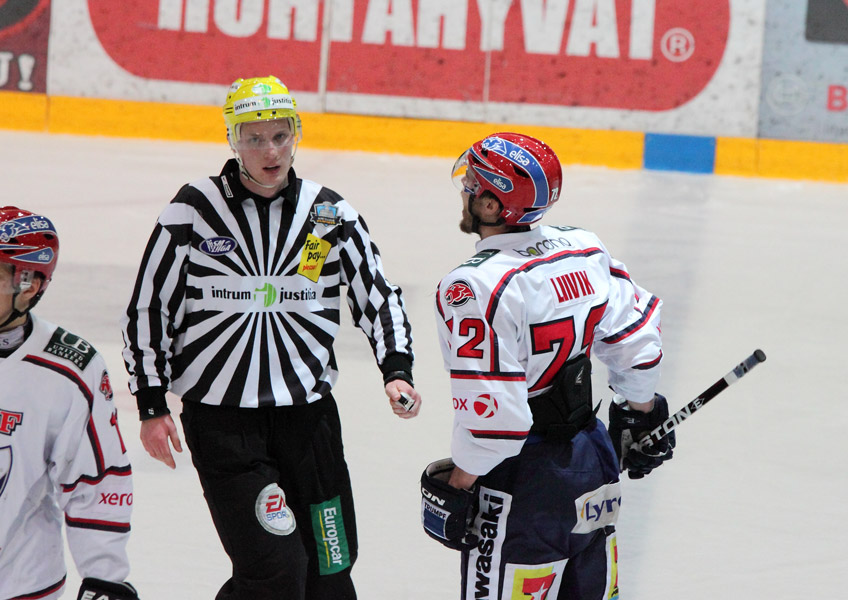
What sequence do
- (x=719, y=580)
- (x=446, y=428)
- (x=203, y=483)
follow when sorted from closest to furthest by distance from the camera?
(x=203, y=483) < (x=719, y=580) < (x=446, y=428)

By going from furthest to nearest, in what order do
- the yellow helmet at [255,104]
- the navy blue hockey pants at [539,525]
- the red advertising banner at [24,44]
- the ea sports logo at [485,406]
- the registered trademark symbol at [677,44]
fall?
the red advertising banner at [24,44], the registered trademark symbol at [677,44], the yellow helmet at [255,104], the navy blue hockey pants at [539,525], the ea sports logo at [485,406]

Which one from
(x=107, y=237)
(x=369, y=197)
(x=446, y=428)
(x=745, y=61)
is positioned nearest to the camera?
(x=446, y=428)

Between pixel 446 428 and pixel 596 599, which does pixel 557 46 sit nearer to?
pixel 446 428

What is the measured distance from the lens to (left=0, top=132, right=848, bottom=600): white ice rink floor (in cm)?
327

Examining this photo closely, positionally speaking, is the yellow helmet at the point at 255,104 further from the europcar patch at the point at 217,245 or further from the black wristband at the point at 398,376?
the black wristband at the point at 398,376

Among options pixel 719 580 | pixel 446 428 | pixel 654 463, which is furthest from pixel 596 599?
pixel 446 428

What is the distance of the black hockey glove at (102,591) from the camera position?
1901mm

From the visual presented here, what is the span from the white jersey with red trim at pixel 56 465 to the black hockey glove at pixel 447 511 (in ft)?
1.92

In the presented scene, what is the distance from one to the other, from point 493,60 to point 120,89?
271cm

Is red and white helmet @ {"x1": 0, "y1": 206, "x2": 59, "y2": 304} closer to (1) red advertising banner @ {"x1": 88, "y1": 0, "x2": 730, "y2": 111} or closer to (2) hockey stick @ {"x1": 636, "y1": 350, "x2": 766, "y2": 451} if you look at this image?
(2) hockey stick @ {"x1": 636, "y1": 350, "x2": 766, "y2": 451}

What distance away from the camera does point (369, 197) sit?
7543 millimetres

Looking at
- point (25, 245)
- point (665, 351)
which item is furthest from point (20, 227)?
point (665, 351)

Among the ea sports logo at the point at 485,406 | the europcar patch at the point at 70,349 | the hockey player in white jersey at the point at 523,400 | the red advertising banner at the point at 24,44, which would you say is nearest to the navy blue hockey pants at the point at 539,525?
the hockey player in white jersey at the point at 523,400

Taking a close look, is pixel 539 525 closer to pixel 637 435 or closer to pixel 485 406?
pixel 485 406
